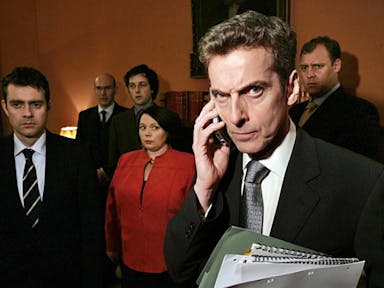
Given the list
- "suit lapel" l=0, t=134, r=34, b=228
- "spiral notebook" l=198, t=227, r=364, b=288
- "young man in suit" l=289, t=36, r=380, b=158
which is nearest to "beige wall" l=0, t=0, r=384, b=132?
"young man in suit" l=289, t=36, r=380, b=158

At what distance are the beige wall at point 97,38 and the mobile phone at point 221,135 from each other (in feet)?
7.81

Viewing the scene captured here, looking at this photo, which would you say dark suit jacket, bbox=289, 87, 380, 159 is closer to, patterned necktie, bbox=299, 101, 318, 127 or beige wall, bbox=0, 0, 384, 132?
patterned necktie, bbox=299, 101, 318, 127

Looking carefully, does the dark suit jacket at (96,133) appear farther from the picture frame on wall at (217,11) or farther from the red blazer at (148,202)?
the red blazer at (148,202)

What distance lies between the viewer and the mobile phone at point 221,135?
1085 mm

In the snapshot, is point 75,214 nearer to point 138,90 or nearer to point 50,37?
point 138,90

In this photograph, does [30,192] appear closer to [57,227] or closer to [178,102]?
[57,227]

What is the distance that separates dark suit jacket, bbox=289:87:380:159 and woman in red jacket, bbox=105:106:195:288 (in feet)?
2.77

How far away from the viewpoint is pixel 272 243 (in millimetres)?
884

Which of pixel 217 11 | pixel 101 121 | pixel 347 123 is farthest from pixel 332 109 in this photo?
pixel 101 121

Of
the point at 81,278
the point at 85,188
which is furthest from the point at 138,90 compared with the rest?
the point at 81,278

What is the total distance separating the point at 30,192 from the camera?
1.95 m

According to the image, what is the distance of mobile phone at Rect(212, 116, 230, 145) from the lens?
3.56ft

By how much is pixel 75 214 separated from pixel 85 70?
3.84m

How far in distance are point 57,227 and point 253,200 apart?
1.18m
